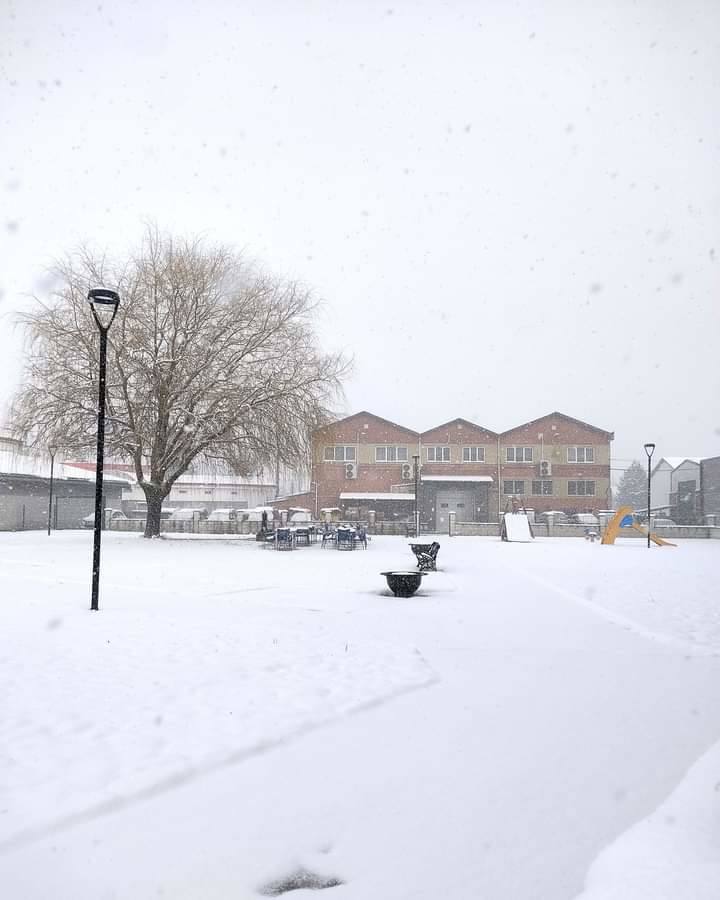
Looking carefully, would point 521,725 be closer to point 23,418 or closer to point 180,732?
point 180,732

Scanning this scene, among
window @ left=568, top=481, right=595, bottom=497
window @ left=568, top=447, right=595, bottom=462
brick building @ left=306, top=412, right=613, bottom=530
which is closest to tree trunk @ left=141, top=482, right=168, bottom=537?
brick building @ left=306, top=412, right=613, bottom=530

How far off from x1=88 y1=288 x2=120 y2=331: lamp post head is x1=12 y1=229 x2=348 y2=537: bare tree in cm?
1490

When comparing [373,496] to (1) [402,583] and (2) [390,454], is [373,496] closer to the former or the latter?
(2) [390,454]

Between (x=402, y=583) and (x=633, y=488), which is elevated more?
(x=633, y=488)

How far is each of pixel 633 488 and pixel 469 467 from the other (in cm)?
5552

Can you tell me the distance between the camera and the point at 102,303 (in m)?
10.3

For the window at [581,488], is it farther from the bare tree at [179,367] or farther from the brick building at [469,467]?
the bare tree at [179,367]

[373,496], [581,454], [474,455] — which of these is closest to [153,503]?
[373,496]

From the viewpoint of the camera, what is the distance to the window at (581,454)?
184 feet

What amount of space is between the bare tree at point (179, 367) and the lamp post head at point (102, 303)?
48.9 ft

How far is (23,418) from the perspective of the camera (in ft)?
84.3

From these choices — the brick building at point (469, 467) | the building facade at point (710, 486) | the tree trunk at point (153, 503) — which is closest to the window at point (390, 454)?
the brick building at point (469, 467)

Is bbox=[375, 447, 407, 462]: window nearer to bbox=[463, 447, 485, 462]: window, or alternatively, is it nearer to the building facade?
bbox=[463, 447, 485, 462]: window

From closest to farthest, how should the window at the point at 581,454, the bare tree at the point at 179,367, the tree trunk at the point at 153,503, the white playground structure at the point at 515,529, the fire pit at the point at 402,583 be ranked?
the fire pit at the point at 402,583 < the bare tree at the point at 179,367 < the tree trunk at the point at 153,503 < the white playground structure at the point at 515,529 < the window at the point at 581,454
